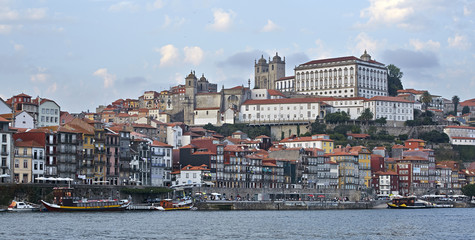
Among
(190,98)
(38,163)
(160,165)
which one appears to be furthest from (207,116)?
(38,163)

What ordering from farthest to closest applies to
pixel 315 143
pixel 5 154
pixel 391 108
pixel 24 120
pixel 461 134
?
pixel 391 108 → pixel 461 134 → pixel 315 143 → pixel 24 120 → pixel 5 154

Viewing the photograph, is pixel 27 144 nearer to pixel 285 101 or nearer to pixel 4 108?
pixel 4 108

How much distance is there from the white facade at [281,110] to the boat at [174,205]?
68.4m

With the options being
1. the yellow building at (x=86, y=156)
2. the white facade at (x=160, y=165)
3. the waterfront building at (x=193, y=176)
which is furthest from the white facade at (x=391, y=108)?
the yellow building at (x=86, y=156)

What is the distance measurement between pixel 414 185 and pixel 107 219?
228 ft

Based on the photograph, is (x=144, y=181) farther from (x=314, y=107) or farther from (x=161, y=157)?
(x=314, y=107)

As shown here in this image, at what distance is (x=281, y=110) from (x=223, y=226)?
9342 cm

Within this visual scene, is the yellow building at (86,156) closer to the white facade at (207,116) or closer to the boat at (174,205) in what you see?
the boat at (174,205)

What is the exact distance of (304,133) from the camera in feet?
539

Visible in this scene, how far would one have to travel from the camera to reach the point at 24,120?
370ft

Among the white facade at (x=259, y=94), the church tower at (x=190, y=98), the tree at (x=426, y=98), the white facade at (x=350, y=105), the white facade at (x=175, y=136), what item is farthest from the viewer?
the tree at (x=426, y=98)

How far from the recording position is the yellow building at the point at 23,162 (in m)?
92.9

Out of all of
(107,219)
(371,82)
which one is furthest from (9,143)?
(371,82)

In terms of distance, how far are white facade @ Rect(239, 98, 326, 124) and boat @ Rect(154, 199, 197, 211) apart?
68.4 meters
